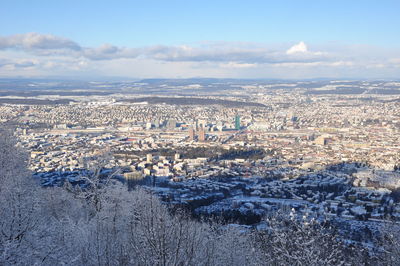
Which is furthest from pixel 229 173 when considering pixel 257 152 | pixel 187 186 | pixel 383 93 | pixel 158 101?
pixel 383 93

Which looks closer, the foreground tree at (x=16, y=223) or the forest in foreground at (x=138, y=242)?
the forest in foreground at (x=138, y=242)

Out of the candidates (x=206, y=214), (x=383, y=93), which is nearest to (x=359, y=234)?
(x=206, y=214)

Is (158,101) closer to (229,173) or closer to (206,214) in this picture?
(229,173)

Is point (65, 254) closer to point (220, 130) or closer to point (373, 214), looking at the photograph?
point (373, 214)

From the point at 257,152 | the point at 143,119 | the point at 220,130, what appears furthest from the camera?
the point at 143,119

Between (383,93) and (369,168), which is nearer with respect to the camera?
(369,168)

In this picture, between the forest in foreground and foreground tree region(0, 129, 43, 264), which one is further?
foreground tree region(0, 129, 43, 264)

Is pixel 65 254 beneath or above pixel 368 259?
above

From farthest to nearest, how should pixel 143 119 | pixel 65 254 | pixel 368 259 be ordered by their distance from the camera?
1. pixel 143 119
2. pixel 368 259
3. pixel 65 254

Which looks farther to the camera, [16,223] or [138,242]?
[16,223]
